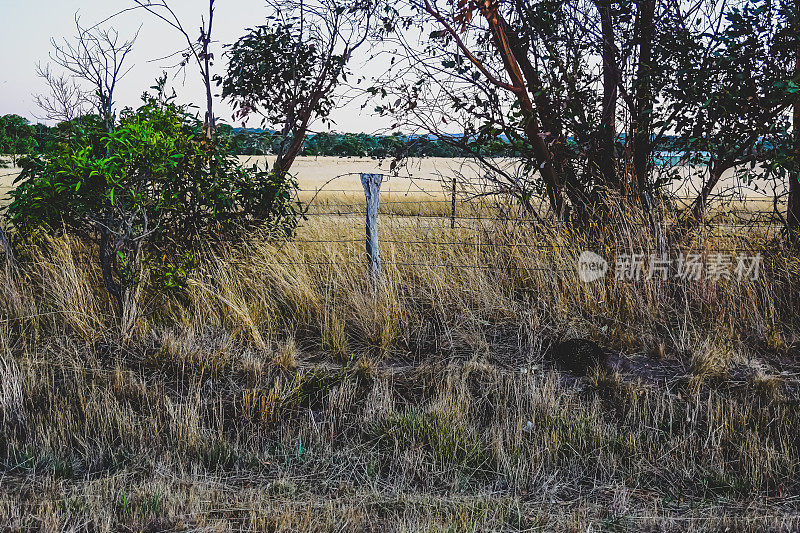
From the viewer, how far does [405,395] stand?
4273 millimetres

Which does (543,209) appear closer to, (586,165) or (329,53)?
(586,165)

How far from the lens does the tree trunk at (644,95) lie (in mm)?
5488

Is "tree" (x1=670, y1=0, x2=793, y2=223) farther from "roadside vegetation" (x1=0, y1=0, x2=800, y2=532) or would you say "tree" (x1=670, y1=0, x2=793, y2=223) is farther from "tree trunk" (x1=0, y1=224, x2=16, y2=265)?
"tree trunk" (x1=0, y1=224, x2=16, y2=265)

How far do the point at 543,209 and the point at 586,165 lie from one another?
24.2 inches

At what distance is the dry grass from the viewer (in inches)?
127

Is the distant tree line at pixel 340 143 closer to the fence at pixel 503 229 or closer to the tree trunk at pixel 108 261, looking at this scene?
the fence at pixel 503 229

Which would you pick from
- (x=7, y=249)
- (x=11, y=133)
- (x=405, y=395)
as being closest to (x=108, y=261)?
(x=7, y=249)

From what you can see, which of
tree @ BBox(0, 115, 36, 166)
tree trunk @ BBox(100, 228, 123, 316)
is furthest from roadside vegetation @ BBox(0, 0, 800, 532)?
tree @ BBox(0, 115, 36, 166)

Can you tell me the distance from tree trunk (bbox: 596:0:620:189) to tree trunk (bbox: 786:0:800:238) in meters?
1.31

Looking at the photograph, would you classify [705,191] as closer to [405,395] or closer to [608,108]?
[608,108]

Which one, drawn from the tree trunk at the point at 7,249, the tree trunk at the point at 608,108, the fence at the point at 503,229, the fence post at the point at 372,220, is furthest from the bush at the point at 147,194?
the tree trunk at the point at 608,108

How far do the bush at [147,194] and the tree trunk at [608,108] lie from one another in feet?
9.03

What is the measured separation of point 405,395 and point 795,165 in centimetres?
331

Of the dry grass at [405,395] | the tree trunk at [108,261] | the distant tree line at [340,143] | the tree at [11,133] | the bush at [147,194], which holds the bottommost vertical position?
the dry grass at [405,395]
